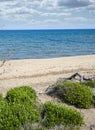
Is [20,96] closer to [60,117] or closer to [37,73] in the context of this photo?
[60,117]

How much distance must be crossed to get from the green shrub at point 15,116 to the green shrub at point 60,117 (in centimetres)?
54

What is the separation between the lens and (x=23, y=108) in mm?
8672

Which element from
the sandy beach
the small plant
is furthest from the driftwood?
the small plant

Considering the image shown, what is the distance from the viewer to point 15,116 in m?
8.44

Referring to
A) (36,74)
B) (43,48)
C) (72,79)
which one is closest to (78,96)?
(72,79)

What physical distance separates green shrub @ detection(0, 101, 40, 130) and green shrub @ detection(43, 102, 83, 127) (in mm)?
536

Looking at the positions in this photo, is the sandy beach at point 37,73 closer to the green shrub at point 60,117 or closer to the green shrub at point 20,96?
the green shrub at point 20,96

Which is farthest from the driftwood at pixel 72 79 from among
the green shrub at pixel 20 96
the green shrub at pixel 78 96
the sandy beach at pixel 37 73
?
the sandy beach at pixel 37 73

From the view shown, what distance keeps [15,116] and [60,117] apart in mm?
1554

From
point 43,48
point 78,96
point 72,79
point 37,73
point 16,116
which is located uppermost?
point 16,116

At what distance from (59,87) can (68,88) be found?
0.57 meters

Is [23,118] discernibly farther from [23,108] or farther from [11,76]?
[11,76]

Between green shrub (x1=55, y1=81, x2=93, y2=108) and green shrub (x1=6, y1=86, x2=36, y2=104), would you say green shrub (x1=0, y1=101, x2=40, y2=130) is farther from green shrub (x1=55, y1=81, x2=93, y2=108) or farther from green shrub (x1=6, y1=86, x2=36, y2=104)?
green shrub (x1=55, y1=81, x2=93, y2=108)

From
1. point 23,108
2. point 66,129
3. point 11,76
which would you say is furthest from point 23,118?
point 11,76
